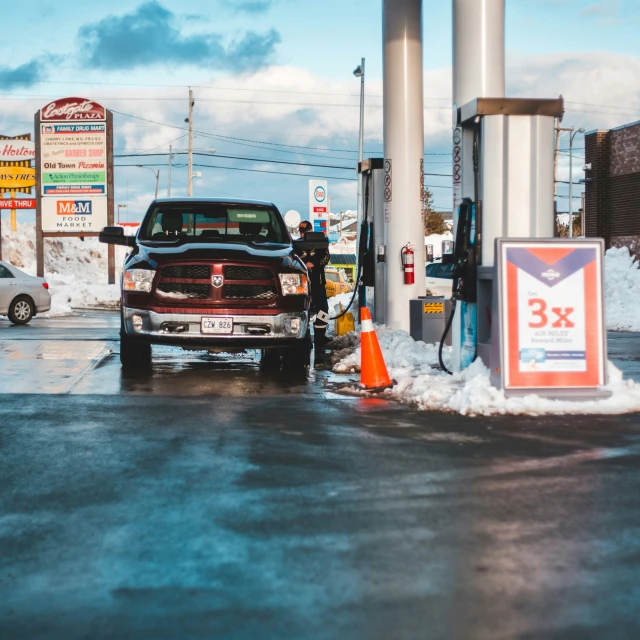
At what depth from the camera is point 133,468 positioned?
6324mm

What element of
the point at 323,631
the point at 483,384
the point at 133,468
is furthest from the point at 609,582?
the point at 483,384

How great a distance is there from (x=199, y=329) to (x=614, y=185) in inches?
1067

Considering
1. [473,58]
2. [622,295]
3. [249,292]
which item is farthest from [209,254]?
[622,295]

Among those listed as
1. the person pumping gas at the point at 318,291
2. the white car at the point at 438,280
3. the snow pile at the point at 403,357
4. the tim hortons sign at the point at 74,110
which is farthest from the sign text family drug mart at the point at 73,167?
the snow pile at the point at 403,357

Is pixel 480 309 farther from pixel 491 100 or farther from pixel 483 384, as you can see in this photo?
pixel 491 100

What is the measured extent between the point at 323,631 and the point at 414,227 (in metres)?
12.6

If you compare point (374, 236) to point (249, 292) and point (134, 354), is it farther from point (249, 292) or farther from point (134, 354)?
point (134, 354)

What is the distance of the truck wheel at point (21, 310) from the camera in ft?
72.6

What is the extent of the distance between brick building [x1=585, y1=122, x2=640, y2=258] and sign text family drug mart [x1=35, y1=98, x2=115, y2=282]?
56.4ft

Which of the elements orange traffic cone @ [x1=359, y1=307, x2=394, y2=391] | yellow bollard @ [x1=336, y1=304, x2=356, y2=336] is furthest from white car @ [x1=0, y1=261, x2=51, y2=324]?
orange traffic cone @ [x1=359, y1=307, x2=394, y2=391]

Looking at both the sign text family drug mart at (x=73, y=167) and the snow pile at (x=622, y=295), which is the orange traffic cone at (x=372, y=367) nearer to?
the snow pile at (x=622, y=295)

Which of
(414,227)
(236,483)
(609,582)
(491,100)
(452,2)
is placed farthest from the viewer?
(414,227)

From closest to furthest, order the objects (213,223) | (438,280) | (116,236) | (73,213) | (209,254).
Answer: (209,254) < (116,236) < (213,223) < (438,280) < (73,213)

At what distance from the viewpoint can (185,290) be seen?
11.4 meters
